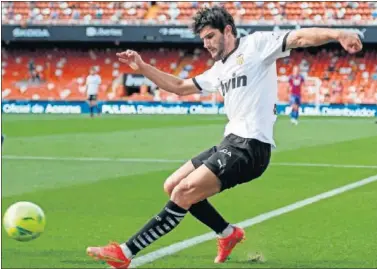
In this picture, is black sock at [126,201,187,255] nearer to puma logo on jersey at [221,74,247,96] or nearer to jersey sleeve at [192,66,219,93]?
puma logo on jersey at [221,74,247,96]

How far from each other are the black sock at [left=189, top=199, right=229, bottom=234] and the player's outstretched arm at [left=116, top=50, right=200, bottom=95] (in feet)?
3.18

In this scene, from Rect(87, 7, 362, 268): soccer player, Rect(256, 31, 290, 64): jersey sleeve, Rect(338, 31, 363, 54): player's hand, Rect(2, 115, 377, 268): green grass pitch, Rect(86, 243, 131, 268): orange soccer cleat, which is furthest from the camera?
Rect(2, 115, 377, 268): green grass pitch

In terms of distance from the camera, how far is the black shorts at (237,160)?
6.44 m

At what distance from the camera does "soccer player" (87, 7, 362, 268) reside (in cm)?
637

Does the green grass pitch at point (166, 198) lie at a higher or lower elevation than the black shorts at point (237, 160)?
lower

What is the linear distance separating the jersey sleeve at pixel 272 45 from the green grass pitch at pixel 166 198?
1527mm

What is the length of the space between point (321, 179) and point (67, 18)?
120 ft

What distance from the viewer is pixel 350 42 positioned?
5840 millimetres

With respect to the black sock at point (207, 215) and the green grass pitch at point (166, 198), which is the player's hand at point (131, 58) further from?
the green grass pitch at point (166, 198)

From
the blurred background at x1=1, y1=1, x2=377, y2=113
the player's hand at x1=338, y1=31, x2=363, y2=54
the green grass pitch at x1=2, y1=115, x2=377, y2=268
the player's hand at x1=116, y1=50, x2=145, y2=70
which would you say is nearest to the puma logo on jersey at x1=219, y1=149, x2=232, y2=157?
the green grass pitch at x1=2, y1=115, x2=377, y2=268

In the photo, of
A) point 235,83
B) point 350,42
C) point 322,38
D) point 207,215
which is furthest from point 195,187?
point 350,42

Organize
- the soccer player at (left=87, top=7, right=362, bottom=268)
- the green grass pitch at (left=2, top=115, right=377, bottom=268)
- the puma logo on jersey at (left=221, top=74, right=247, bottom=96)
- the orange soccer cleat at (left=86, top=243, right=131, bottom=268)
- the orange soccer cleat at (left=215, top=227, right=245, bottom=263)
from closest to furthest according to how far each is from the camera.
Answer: the orange soccer cleat at (left=86, top=243, right=131, bottom=268) < the soccer player at (left=87, top=7, right=362, bottom=268) < the puma logo on jersey at (left=221, top=74, right=247, bottom=96) < the orange soccer cleat at (left=215, top=227, right=245, bottom=263) < the green grass pitch at (left=2, top=115, right=377, bottom=268)

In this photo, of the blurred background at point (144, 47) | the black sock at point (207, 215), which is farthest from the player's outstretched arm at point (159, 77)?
the blurred background at point (144, 47)

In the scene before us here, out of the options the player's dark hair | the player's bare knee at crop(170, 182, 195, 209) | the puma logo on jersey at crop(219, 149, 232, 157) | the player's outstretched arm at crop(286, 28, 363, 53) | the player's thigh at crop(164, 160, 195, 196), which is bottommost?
the player's bare knee at crop(170, 182, 195, 209)
